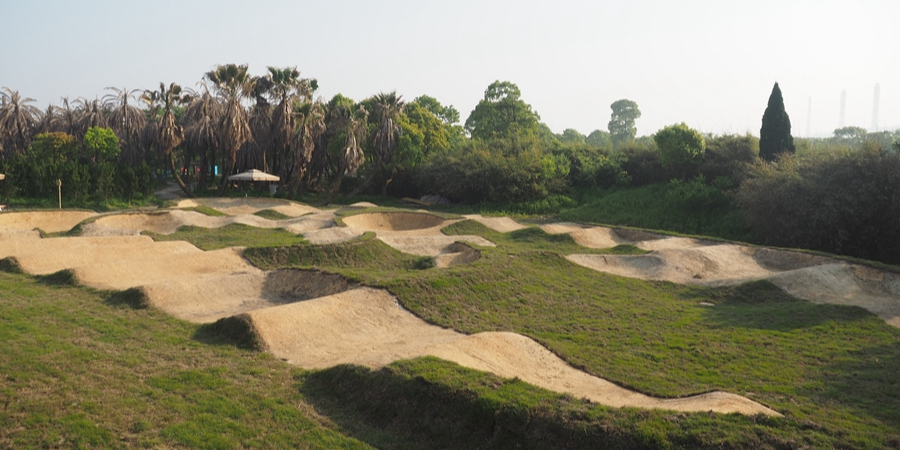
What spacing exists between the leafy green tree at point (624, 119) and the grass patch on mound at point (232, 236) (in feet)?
313

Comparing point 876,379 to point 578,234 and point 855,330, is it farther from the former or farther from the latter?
point 578,234

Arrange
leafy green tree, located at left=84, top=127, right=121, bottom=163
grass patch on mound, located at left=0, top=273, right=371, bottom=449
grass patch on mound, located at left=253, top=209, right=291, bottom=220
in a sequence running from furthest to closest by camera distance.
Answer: leafy green tree, located at left=84, top=127, right=121, bottom=163, grass patch on mound, located at left=253, top=209, right=291, bottom=220, grass patch on mound, located at left=0, top=273, right=371, bottom=449

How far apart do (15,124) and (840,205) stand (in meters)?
57.1

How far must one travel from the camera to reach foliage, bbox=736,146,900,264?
24641 millimetres

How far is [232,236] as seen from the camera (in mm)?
23953

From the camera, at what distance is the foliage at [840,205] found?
24.6 m

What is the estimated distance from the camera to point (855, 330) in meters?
13.8

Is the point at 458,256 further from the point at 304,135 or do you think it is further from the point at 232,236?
the point at 304,135

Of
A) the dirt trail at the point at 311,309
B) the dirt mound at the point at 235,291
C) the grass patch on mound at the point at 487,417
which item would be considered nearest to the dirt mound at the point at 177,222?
the dirt trail at the point at 311,309

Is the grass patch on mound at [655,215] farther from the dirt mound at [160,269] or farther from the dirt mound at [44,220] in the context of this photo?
the dirt mound at [44,220]

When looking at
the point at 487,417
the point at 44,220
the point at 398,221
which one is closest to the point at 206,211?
the point at 44,220

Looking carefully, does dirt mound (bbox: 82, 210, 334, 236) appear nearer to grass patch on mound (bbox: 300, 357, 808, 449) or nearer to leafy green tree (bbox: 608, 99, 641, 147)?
grass patch on mound (bbox: 300, 357, 808, 449)

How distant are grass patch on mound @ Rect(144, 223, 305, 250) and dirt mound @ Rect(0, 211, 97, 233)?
16.5ft

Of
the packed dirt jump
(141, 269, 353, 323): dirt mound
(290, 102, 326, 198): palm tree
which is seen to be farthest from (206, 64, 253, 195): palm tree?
(141, 269, 353, 323): dirt mound
